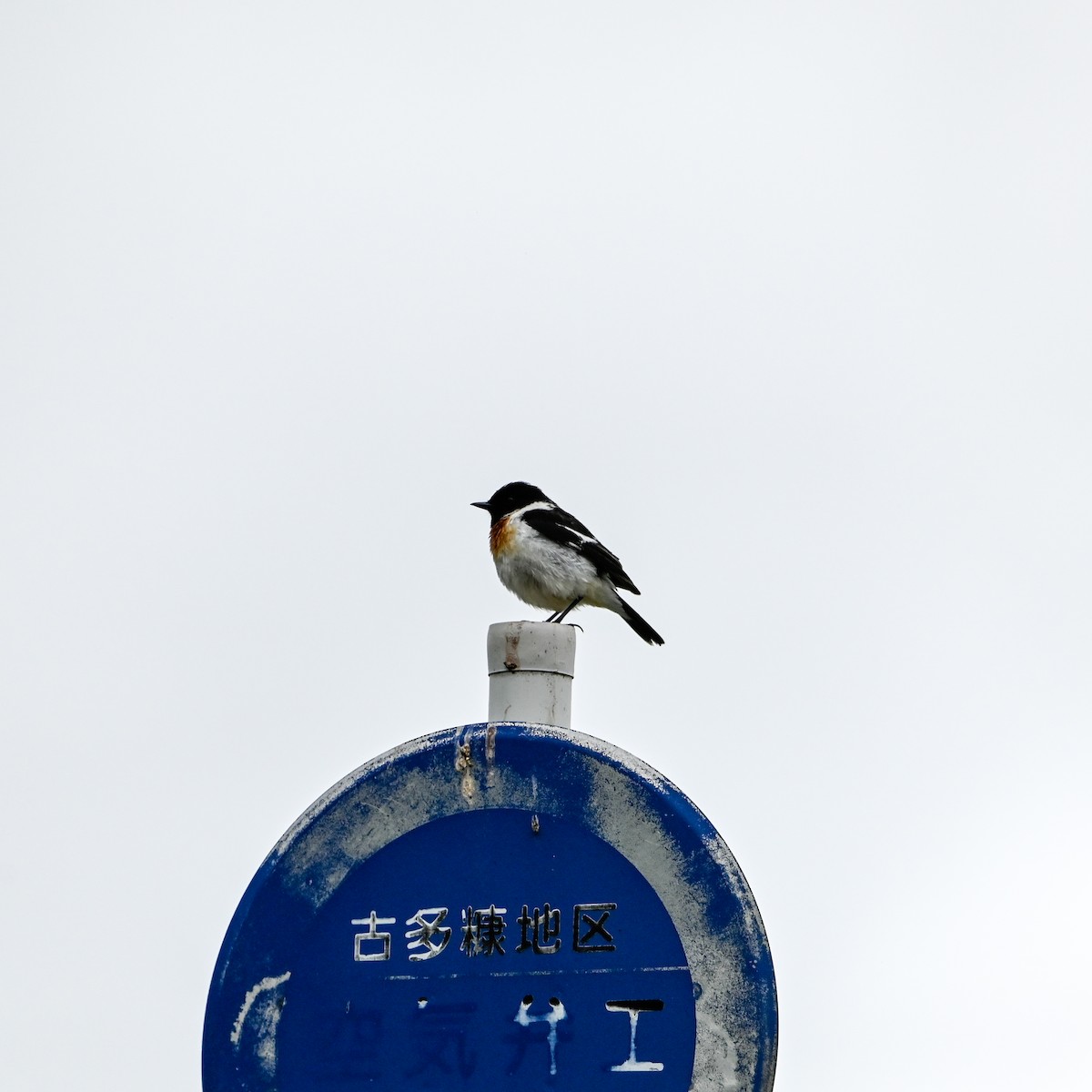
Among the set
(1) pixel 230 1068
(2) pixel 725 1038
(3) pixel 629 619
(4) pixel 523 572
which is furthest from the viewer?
(3) pixel 629 619

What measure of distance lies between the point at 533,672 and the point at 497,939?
0.56 meters

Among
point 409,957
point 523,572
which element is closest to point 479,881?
point 409,957

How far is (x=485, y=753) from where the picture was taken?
2.80m

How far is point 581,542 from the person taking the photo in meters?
7.98

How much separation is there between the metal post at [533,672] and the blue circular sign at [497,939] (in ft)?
1.11

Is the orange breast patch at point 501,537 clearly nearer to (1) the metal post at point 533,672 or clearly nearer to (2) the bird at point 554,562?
(2) the bird at point 554,562

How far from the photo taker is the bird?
307 inches

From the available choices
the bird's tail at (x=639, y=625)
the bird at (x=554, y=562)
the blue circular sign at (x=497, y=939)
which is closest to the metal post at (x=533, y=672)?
the blue circular sign at (x=497, y=939)

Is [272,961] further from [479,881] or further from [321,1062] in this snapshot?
[479,881]

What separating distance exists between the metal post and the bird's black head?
5184 millimetres

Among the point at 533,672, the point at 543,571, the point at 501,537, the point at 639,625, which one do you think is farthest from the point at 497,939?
the point at 639,625

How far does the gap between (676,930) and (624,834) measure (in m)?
0.16

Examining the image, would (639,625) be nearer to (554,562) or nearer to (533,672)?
(554,562)

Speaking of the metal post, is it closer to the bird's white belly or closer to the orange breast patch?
the bird's white belly
